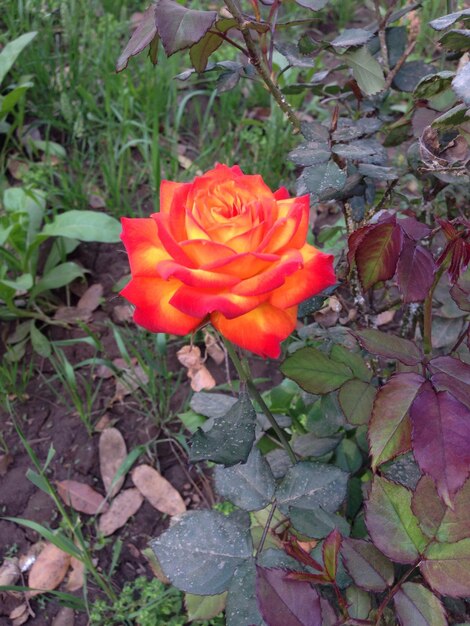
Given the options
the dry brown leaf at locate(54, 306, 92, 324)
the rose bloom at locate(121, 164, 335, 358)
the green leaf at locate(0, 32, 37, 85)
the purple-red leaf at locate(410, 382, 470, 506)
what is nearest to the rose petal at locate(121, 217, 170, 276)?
the rose bloom at locate(121, 164, 335, 358)

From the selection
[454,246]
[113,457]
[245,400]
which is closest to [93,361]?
[113,457]

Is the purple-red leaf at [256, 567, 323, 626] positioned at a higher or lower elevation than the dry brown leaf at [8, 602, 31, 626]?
higher

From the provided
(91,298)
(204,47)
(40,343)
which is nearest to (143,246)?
(204,47)

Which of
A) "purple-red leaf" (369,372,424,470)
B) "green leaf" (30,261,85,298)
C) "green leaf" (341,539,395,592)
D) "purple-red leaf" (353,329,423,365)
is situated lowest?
"green leaf" (30,261,85,298)

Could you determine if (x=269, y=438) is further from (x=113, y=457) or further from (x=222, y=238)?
(x=222, y=238)

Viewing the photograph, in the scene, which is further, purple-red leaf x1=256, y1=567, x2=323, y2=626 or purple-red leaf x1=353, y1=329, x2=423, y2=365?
purple-red leaf x1=353, y1=329, x2=423, y2=365

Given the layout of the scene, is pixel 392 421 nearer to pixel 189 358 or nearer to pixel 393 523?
pixel 393 523

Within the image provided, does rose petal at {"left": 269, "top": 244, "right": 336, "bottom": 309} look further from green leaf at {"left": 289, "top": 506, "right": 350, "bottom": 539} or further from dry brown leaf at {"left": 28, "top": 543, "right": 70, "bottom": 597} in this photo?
dry brown leaf at {"left": 28, "top": 543, "right": 70, "bottom": 597}
